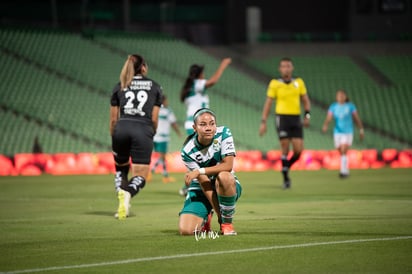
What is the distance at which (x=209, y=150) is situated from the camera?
11.3 metres

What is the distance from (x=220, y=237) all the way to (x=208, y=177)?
0.81m

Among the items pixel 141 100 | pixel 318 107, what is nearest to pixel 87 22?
pixel 318 107

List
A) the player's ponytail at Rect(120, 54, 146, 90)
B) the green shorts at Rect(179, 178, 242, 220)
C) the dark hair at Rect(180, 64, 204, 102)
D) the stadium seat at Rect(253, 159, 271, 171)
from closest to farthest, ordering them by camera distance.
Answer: the green shorts at Rect(179, 178, 242, 220) < the player's ponytail at Rect(120, 54, 146, 90) < the dark hair at Rect(180, 64, 204, 102) < the stadium seat at Rect(253, 159, 271, 171)

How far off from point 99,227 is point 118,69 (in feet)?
92.9

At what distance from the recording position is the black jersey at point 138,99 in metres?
14.0

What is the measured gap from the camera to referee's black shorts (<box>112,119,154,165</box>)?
1405cm

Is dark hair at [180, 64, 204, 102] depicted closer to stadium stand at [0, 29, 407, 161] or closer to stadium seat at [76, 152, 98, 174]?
stadium seat at [76, 152, 98, 174]

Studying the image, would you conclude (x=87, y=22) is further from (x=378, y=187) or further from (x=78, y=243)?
(x=78, y=243)

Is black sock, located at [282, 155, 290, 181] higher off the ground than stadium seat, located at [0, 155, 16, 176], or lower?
lower

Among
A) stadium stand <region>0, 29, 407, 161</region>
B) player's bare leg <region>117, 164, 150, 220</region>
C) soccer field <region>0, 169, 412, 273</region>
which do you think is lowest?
soccer field <region>0, 169, 412, 273</region>

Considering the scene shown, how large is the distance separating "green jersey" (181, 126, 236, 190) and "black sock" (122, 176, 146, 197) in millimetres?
2550

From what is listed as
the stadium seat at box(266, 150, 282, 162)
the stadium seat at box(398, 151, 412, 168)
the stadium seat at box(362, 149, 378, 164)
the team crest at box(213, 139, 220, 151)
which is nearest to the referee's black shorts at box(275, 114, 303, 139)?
the team crest at box(213, 139, 220, 151)

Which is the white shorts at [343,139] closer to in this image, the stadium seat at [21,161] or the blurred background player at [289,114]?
the blurred background player at [289,114]

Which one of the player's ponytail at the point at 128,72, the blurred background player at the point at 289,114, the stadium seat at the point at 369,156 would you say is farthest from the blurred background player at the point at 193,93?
the stadium seat at the point at 369,156
